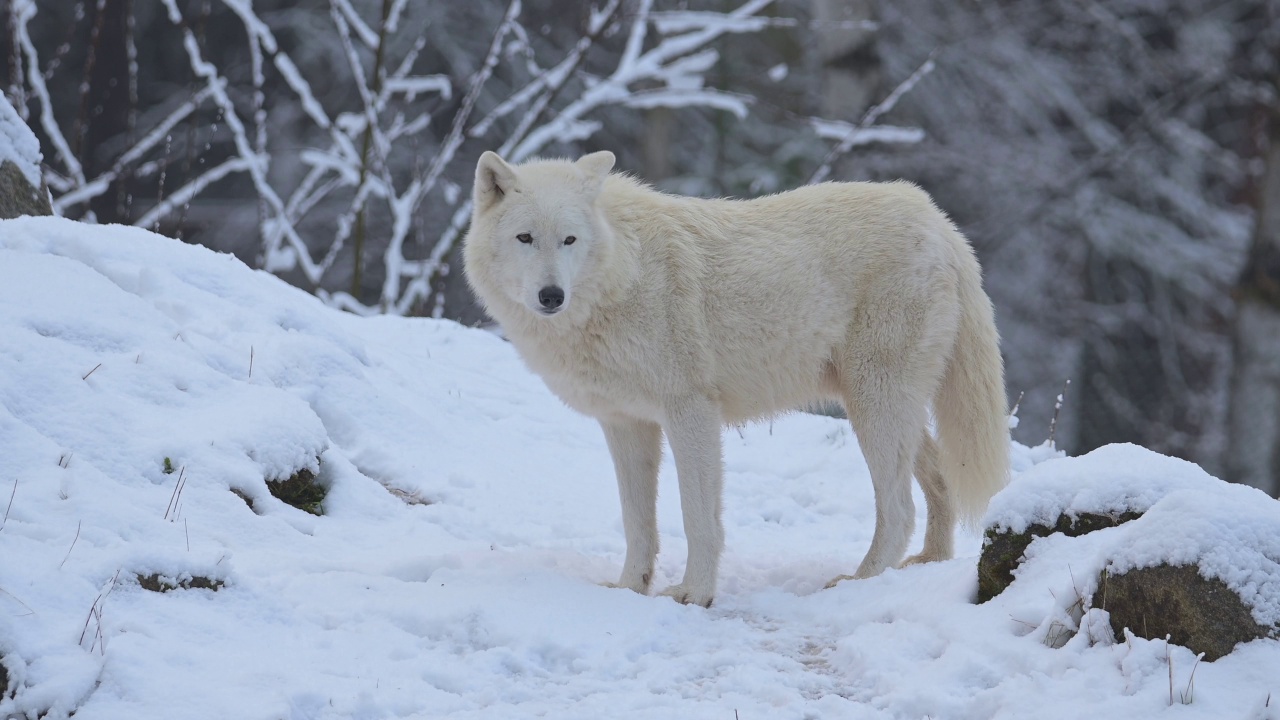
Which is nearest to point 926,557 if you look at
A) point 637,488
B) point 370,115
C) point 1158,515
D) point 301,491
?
point 637,488

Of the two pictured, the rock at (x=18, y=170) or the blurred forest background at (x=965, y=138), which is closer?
the rock at (x=18, y=170)

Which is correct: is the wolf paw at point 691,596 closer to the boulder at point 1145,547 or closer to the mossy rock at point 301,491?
the boulder at point 1145,547

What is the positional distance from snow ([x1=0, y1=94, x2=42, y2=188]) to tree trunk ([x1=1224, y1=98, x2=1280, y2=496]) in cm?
1021

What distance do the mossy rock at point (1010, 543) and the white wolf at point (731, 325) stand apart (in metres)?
1.29

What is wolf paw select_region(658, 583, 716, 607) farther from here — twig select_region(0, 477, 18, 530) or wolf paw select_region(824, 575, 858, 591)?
twig select_region(0, 477, 18, 530)

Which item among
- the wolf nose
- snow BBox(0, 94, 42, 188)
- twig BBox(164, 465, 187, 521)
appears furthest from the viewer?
snow BBox(0, 94, 42, 188)

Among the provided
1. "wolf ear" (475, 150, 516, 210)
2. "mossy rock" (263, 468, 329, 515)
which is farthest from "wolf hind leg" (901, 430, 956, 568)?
"mossy rock" (263, 468, 329, 515)

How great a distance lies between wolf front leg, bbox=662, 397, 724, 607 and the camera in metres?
4.75

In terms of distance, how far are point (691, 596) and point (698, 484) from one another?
477mm

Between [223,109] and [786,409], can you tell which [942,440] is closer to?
[786,409]

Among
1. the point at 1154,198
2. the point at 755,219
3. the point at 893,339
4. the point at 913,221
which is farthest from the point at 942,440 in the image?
the point at 1154,198

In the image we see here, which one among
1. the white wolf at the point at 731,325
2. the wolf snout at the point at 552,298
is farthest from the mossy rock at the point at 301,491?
the wolf snout at the point at 552,298

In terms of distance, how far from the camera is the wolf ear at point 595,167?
497 cm

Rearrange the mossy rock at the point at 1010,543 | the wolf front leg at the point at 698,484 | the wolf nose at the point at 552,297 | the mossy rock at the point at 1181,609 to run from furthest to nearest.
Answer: the wolf front leg at the point at 698,484 → the wolf nose at the point at 552,297 → the mossy rock at the point at 1010,543 → the mossy rock at the point at 1181,609
